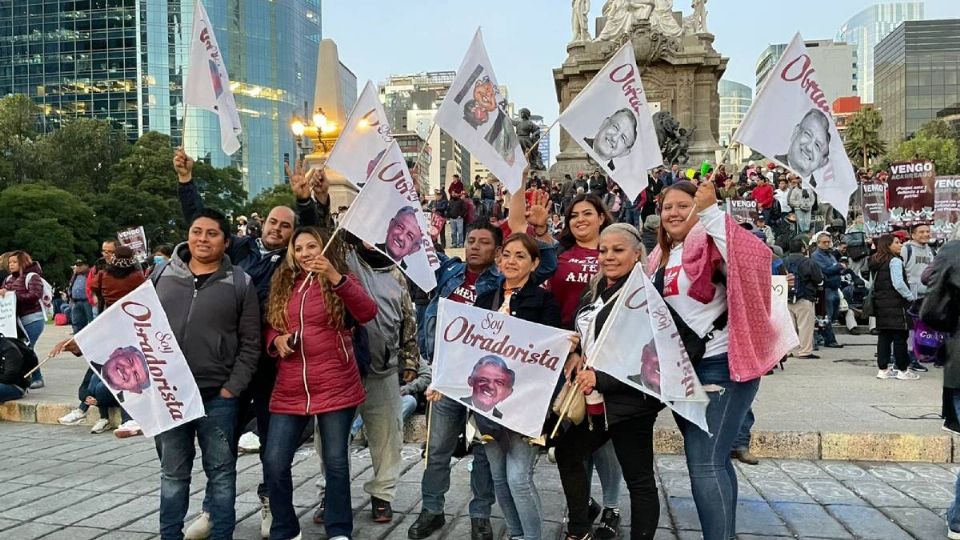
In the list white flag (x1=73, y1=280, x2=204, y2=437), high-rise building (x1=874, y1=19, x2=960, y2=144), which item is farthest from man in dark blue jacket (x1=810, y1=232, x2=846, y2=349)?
high-rise building (x1=874, y1=19, x2=960, y2=144)

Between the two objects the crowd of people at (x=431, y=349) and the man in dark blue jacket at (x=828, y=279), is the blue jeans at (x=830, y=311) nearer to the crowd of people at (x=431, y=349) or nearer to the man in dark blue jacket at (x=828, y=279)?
the man in dark blue jacket at (x=828, y=279)

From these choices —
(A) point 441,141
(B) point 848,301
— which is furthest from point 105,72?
(B) point 848,301

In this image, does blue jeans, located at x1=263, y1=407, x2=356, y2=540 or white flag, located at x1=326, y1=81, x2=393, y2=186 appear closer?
blue jeans, located at x1=263, y1=407, x2=356, y2=540

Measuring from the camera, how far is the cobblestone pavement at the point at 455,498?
4551mm

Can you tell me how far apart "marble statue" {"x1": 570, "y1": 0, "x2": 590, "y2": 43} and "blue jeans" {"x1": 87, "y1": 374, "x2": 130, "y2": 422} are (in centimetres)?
3532

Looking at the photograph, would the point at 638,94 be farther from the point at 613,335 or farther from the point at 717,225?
the point at 613,335

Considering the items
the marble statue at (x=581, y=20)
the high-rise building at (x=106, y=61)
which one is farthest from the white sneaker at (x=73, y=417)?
the high-rise building at (x=106, y=61)

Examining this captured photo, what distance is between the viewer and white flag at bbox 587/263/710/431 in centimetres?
364

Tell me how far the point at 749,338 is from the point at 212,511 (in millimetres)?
3288

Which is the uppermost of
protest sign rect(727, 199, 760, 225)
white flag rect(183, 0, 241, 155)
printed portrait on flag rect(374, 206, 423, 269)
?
white flag rect(183, 0, 241, 155)

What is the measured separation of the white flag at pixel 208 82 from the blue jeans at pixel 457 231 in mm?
13888

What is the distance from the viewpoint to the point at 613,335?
3.72 m

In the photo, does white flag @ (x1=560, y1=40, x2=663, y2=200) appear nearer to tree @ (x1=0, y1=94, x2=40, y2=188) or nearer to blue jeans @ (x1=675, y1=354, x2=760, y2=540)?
blue jeans @ (x1=675, y1=354, x2=760, y2=540)

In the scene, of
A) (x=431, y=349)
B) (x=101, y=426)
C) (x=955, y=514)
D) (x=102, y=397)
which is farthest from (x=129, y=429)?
(x=955, y=514)
